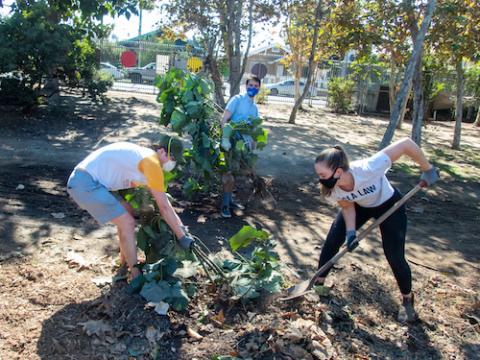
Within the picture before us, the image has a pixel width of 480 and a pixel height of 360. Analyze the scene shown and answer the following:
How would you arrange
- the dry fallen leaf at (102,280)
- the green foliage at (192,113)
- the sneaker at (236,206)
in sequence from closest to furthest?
the dry fallen leaf at (102,280) → the green foliage at (192,113) → the sneaker at (236,206)

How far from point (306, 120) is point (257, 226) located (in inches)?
420

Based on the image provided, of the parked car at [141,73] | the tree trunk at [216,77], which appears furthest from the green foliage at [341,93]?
the tree trunk at [216,77]

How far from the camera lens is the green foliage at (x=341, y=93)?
1906 centimetres

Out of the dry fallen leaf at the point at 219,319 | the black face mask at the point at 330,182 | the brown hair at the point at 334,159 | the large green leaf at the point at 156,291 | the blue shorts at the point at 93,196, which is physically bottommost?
the dry fallen leaf at the point at 219,319

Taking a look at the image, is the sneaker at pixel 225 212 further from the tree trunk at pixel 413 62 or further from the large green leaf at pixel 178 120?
the tree trunk at pixel 413 62

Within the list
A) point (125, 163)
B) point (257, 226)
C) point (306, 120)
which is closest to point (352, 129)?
point (306, 120)

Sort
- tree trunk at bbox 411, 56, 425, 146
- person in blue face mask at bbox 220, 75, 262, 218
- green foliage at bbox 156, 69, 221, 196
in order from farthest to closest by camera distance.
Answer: tree trunk at bbox 411, 56, 425, 146, person in blue face mask at bbox 220, 75, 262, 218, green foliage at bbox 156, 69, 221, 196

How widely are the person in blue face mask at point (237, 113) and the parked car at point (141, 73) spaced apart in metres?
15.6

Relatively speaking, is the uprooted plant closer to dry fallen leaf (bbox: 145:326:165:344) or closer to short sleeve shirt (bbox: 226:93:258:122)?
dry fallen leaf (bbox: 145:326:165:344)

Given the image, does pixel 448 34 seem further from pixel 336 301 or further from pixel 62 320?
pixel 62 320

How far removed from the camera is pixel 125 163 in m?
3.01

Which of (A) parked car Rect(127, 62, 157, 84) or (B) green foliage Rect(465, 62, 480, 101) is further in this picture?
(A) parked car Rect(127, 62, 157, 84)

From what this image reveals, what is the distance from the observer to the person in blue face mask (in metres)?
5.16

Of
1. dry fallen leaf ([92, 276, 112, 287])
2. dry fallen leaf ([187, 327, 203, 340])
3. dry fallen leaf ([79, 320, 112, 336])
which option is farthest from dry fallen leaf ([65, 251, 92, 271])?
dry fallen leaf ([187, 327, 203, 340])
